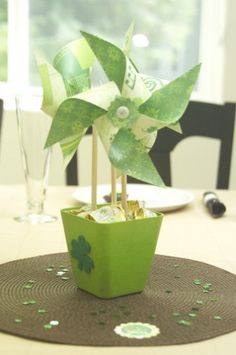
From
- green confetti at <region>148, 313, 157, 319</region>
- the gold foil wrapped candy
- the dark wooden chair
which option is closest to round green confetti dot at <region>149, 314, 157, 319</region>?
green confetti at <region>148, 313, 157, 319</region>

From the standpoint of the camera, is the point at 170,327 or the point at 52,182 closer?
the point at 170,327

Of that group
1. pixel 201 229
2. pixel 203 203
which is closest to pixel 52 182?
pixel 203 203

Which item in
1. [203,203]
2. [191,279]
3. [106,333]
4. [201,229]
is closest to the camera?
[106,333]

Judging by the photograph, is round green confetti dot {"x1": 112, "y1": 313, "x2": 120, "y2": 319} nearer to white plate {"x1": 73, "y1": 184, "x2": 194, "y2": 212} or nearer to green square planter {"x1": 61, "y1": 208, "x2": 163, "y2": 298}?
green square planter {"x1": 61, "y1": 208, "x2": 163, "y2": 298}

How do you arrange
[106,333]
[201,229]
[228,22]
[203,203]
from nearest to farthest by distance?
[106,333] < [201,229] < [203,203] < [228,22]

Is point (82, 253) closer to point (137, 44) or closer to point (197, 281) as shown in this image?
point (197, 281)

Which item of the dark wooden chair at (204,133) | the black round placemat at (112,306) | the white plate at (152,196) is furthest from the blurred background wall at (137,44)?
the black round placemat at (112,306)

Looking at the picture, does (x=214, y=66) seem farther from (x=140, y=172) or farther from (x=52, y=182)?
(x=140, y=172)
